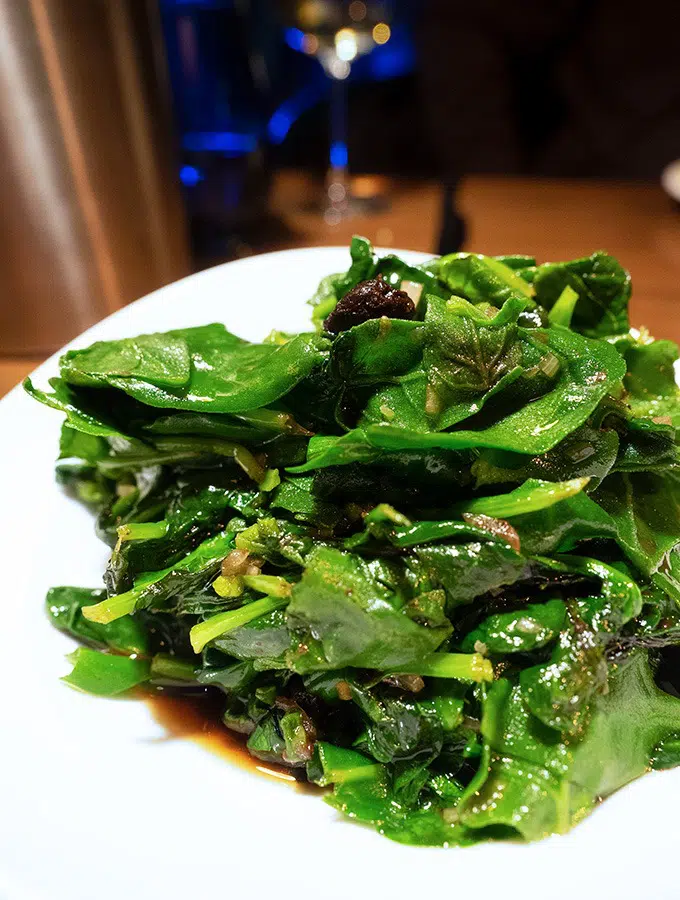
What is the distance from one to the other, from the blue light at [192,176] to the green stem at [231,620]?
261 cm

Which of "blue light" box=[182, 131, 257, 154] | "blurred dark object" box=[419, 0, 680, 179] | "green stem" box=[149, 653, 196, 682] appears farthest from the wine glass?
"green stem" box=[149, 653, 196, 682]

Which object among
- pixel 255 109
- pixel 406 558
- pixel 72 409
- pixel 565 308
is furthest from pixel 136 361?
pixel 255 109

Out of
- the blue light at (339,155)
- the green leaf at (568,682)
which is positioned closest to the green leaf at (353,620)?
the green leaf at (568,682)

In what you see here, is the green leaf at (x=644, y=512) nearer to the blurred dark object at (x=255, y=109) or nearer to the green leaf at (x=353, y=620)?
the green leaf at (x=353, y=620)

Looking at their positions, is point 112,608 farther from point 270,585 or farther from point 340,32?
point 340,32

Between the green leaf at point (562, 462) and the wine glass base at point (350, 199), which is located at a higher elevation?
the green leaf at point (562, 462)

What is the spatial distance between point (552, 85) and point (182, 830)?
5.74 metres

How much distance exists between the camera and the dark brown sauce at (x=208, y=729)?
1.46m

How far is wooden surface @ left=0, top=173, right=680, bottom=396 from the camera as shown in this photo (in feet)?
11.1

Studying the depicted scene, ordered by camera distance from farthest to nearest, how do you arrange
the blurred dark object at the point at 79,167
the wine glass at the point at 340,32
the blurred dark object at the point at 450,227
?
the wine glass at the point at 340,32 < the blurred dark object at the point at 450,227 < the blurred dark object at the point at 79,167

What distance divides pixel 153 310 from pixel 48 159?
2.63 ft

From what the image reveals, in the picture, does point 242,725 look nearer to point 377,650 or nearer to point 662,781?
point 377,650

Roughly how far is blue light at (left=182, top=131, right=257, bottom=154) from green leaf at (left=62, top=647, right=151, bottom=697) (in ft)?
8.82

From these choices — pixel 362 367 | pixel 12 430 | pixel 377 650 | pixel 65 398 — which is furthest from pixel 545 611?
pixel 12 430
